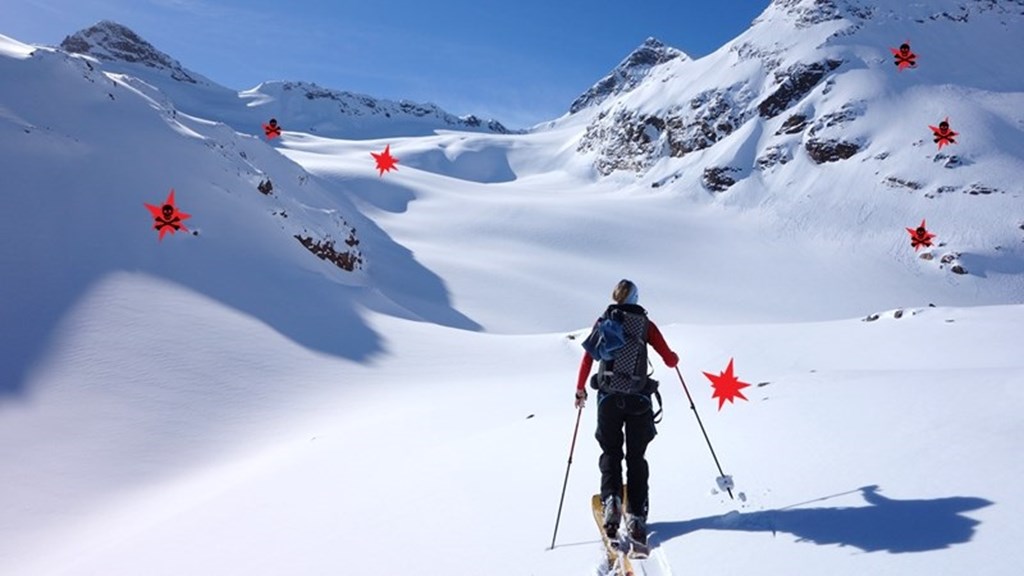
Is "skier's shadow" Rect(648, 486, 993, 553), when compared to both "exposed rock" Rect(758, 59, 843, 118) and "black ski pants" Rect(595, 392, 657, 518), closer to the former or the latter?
"black ski pants" Rect(595, 392, 657, 518)

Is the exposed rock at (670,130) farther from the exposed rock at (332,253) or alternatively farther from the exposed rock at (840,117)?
the exposed rock at (332,253)

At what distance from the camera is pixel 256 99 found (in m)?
146

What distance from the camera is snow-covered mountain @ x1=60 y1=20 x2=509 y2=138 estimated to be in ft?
428

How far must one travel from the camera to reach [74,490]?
11086 millimetres

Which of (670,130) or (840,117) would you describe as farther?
(670,130)

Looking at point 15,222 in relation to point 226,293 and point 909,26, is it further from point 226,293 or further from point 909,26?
point 909,26

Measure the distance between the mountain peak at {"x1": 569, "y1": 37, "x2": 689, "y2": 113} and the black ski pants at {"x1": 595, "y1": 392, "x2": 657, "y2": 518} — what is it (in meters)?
181

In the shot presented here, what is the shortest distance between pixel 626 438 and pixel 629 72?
190848mm

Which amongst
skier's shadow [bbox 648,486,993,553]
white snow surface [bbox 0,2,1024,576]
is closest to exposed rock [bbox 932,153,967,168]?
white snow surface [bbox 0,2,1024,576]

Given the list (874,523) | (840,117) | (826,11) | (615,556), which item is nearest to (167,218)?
(615,556)

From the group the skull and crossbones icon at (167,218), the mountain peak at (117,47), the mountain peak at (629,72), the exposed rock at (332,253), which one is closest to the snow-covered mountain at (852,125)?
the exposed rock at (332,253)

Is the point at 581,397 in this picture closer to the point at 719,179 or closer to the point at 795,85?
the point at 719,179

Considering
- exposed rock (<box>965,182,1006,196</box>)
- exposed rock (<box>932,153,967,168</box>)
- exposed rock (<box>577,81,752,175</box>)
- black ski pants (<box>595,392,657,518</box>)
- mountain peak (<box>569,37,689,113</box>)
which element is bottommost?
black ski pants (<box>595,392,657,518</box>)

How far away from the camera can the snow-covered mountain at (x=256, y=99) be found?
130 m
